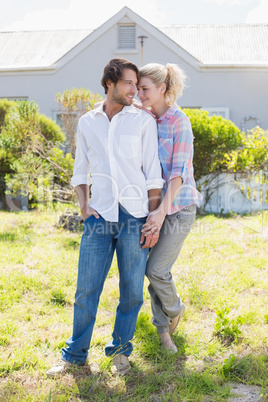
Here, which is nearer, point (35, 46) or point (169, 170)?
point (169, 170)

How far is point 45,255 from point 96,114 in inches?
110

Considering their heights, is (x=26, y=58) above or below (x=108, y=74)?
above

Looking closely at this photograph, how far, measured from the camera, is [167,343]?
9.69 feet

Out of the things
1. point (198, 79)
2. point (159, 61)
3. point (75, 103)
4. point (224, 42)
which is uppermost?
point (224, 42)

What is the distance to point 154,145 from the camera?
2.54m

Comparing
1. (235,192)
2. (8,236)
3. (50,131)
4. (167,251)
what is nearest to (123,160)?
(167,251)

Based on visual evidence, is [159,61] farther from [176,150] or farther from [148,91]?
[176,150]

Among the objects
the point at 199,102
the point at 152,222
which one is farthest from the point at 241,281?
the point at 199,102

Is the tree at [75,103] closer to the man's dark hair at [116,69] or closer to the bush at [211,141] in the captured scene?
the bush at [211,141]

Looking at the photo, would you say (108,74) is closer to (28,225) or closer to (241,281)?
(241,281)

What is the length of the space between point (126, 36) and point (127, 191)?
1150cm

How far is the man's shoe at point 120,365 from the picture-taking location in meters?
2.65

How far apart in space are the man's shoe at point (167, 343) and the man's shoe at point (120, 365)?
355mm

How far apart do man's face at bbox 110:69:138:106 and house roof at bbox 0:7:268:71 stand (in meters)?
10.6
